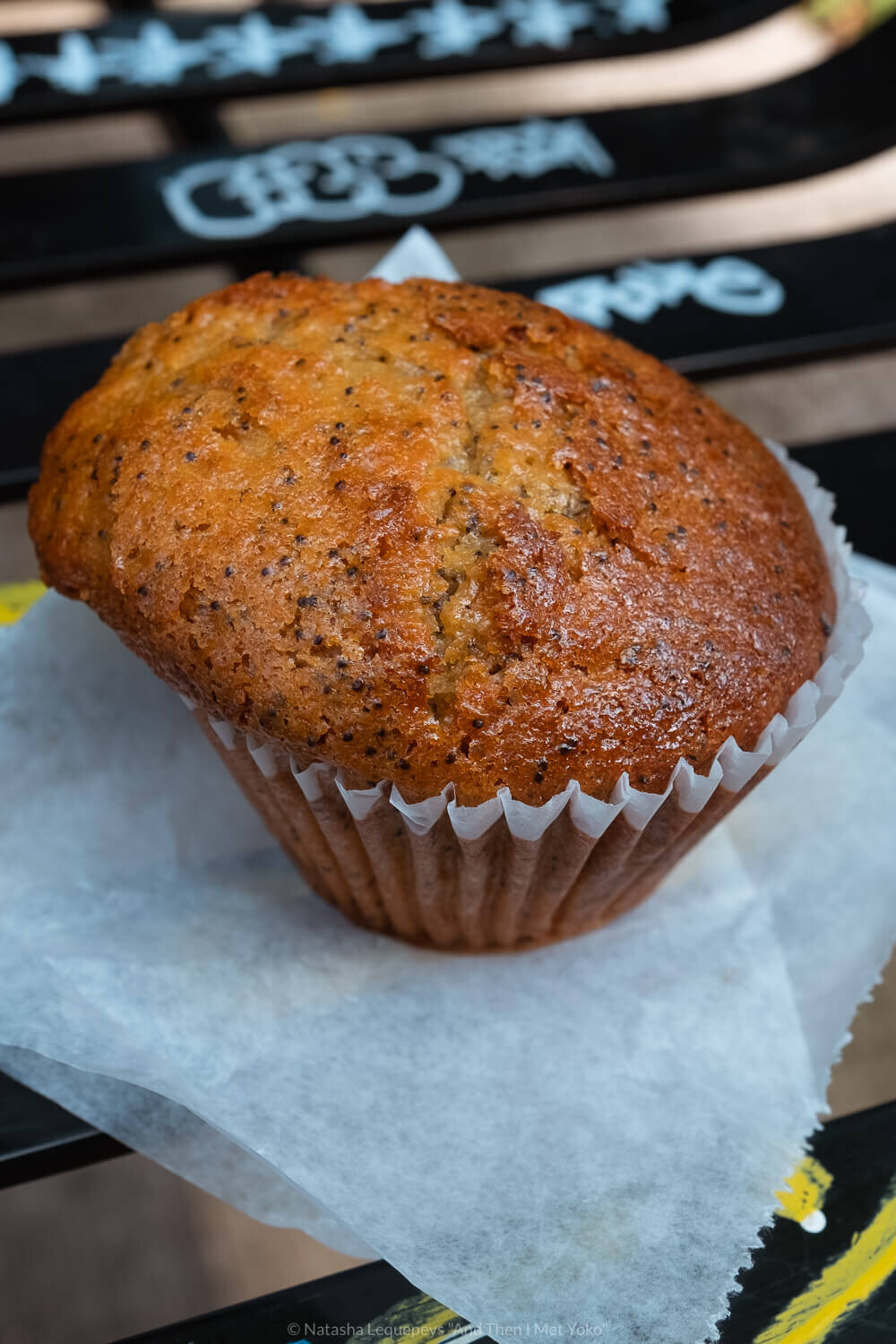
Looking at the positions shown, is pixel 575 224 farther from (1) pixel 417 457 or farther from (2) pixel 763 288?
(1) pixel 417 457

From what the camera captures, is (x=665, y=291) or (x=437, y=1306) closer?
(x=437, y=1306)

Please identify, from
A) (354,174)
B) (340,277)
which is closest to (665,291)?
(354,174)

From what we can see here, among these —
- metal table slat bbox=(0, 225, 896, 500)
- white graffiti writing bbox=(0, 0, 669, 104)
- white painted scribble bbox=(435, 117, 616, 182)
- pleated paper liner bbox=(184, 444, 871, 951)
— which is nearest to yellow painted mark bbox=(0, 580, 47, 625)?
metal table slat bbox=(0, 225, 896, 500)

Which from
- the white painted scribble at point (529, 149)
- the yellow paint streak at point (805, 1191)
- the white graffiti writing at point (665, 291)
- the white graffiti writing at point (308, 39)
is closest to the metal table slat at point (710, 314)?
the white graffiti writing at point (665, 291)

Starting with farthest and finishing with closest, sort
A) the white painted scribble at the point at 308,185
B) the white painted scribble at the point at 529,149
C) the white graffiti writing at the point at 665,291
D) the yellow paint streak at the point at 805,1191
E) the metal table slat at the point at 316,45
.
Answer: the metal table slat at the point at 316,45 < the white painted scribble at the point at 529,149 < the white painted scribble at the point at 308,185 < the white graffiti writing at the point at 665,291 < the yellow paint streak at the point at 805,1191

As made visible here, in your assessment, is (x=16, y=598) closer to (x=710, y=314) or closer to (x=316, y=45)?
(x=710, y=314)

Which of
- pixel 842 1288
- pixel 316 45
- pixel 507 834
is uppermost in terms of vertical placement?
pixel 316 45

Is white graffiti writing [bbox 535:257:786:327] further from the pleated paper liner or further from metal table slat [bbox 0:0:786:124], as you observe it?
metal table slat [bbox 0:0:786:124]

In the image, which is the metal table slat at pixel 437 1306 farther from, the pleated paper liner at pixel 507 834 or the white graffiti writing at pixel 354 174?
the white graffiti writing at pixel 354 174
